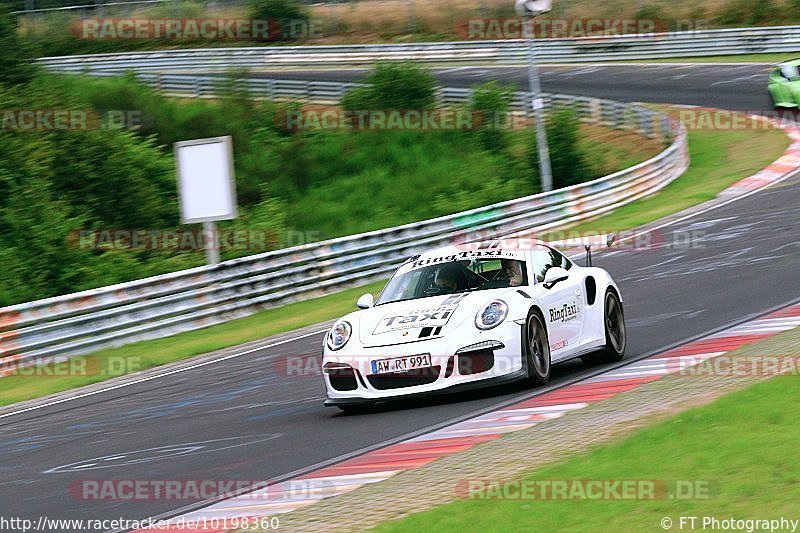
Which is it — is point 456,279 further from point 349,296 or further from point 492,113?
point 492,113

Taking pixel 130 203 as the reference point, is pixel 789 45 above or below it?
above

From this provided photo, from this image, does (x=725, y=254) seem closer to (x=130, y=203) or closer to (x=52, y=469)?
(x=52, y=469)

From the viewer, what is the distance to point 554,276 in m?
11.2

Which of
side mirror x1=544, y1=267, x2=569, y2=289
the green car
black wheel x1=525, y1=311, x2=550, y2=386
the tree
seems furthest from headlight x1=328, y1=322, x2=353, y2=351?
the tree

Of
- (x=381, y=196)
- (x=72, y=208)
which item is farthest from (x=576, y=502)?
(x=381, y=196)

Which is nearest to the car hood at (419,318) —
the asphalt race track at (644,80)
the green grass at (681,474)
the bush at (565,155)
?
the green grass at (681,474)

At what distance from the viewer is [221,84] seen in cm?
4606

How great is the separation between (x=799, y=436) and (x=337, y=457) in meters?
3.06

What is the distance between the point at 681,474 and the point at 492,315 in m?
3.83

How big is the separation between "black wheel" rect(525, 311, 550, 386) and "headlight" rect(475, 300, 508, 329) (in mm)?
223

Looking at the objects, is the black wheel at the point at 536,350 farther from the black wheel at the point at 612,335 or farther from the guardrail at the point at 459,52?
the guardrail at the point at 459,52

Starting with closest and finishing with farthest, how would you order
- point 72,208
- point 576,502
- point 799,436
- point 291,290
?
point 576,502
point 799,436
point 291,290
point 72,208

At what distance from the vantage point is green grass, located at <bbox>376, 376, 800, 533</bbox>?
19.2ft

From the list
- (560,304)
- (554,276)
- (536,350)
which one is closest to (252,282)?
A: (554,276)
